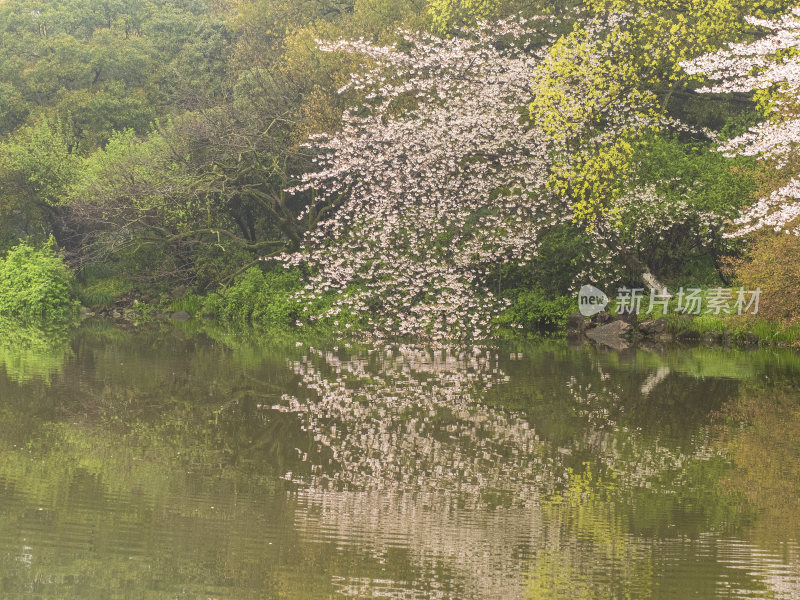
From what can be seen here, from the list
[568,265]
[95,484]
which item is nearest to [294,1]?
[568,265]

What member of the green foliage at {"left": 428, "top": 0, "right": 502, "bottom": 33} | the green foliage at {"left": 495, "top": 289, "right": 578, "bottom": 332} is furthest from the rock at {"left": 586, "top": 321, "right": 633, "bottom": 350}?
the green foliage at {"left": 428, "top": 0, "right": 502, "bottom": 33}

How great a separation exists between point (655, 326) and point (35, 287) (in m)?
19.9

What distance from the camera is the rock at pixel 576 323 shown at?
25570 mm

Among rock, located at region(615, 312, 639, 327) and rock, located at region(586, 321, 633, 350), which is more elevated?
rock, located at region(615, 312, 639, 327)

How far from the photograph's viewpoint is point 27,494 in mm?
7879

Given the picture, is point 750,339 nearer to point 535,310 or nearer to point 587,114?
point 535,310

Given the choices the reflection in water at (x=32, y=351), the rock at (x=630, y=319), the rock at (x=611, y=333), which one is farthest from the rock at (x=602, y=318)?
the reflection in water at (x=32, y=351)

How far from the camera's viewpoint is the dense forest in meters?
21.6

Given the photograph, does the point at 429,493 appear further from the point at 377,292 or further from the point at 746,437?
the point at 377,292

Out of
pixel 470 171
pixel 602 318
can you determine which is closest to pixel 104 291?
pixel 470 171

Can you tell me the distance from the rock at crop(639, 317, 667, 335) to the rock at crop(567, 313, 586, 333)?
5.62 feet

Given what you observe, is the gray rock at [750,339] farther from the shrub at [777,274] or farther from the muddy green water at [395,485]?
the muddy green water at [395,485]

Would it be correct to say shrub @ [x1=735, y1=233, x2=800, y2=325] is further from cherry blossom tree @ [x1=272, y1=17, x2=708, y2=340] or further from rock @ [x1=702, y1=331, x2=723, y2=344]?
cherry blossom tree @ [x1=272, y1=17, x2=708, y2=340]

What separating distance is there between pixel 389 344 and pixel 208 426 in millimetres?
10340
